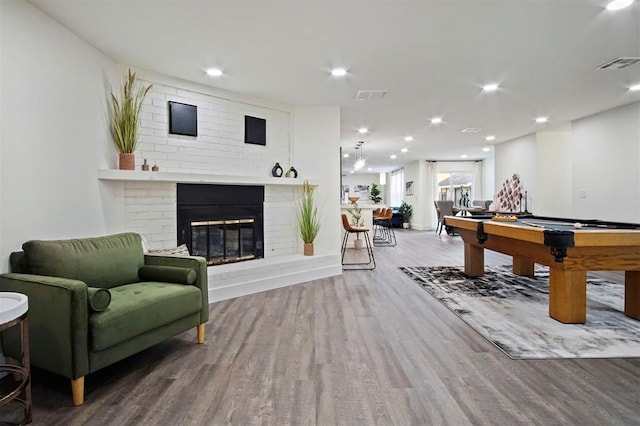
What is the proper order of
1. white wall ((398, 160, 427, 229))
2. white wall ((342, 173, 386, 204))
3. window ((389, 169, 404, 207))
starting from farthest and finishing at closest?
1. white wall ((342, 173, 386, 204))
2. window ((389, 169, 404, 207))
3. white wall ((398, 160, 427, 229))

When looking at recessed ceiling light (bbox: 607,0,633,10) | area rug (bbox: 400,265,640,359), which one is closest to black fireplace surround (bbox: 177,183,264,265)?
area rug (bbox: 400,265,640,359)

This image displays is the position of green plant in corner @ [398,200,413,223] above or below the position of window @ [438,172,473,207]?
below

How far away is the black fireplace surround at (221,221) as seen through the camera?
4.09m

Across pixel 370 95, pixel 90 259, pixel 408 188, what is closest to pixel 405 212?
pixel 408 188

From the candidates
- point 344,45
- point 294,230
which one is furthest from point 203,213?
point 344,45

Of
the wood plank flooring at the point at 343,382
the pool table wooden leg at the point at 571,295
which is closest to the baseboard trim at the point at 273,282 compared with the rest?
the wood plank flooring at the point at 343,382

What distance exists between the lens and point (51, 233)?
8.49 ft

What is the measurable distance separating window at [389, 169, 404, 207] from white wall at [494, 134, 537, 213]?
18.6 feet

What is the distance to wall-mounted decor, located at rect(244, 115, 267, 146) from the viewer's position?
182 inches

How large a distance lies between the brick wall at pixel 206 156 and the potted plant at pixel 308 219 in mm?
139

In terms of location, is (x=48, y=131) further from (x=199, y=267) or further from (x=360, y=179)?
(x=360, y=179)

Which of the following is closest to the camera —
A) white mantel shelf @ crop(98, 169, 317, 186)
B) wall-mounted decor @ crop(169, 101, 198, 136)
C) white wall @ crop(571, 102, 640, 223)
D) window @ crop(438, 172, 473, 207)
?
white mantel shelf @ crop(98, 169, 317, 186)

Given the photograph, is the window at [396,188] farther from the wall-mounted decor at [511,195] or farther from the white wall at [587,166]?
the white wall at [587,166]

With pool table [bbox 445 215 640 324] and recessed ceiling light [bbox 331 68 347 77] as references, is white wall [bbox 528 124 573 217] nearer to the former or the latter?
pool table [bbox 445 215 640 324]
